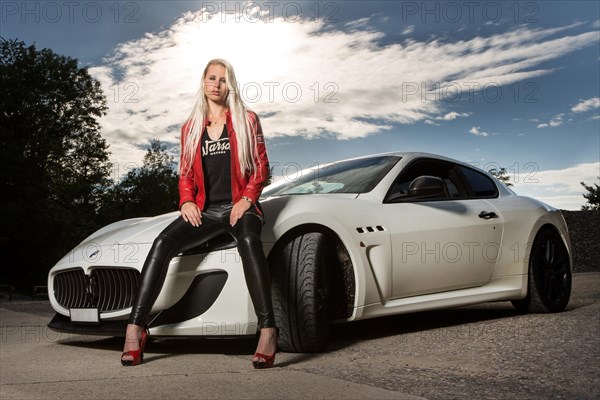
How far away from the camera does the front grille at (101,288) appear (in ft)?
14.4

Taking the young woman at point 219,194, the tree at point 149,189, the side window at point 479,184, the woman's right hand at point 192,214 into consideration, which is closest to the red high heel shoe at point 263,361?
the young woman at point 219,194

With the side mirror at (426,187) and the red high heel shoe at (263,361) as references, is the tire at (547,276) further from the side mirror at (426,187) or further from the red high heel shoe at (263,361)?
the red high heel shoe at (263,361)

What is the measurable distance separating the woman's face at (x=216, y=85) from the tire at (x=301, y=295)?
3.40 feet

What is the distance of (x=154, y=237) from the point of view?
4465mm

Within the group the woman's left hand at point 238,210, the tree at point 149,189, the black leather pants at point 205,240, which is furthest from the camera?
the tree at point 149,189

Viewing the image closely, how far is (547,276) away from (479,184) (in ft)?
3.51

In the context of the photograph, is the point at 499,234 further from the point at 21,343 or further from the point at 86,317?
the point at 21,343

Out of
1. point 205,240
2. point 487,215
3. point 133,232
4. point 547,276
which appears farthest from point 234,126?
point 547,276

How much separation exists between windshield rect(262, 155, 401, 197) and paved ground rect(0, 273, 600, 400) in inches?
44.4

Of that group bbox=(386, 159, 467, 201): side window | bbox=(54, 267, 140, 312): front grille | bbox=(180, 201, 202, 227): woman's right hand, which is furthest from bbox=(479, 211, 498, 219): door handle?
bbox=(54, 267, 140, 312): front grille

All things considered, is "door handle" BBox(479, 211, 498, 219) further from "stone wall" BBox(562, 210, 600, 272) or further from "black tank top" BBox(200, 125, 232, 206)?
"stone wall" BBox(562, 210, 600, 272)

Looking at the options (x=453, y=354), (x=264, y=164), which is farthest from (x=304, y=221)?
(x=453, y=354)

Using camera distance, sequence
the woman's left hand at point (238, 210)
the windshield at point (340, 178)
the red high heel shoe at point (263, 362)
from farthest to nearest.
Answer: the windshield at point (340, 178) < the woman's left hand at point (238, 210) < the red high heel shoe at point (263, 362)

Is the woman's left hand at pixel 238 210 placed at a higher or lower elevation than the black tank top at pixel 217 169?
lower
